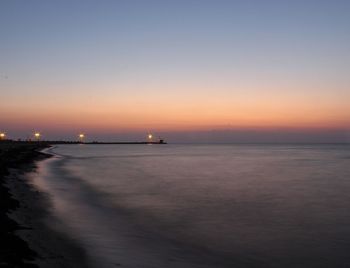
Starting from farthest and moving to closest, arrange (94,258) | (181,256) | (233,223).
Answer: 1. (233,223)
2. (181,256)
3. (94,258)

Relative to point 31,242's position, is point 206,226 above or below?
below

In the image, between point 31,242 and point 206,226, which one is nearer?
point 31,242

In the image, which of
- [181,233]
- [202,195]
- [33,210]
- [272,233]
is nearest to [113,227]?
[181,233]

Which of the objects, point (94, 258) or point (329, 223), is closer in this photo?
point (94, 258)

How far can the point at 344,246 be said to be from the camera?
12.1 meters

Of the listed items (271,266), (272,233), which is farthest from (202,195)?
(271,266)

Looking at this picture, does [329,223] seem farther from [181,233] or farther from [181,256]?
[181,256]

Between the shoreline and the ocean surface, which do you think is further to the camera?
the ocean surface

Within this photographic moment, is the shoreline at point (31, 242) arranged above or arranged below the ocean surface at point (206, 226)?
above

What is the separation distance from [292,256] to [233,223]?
4904 millimetres

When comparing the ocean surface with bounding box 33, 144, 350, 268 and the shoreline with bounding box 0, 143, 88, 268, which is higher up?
the shoreline with bounding box 0, 143, 88, 268

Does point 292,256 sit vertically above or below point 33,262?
below

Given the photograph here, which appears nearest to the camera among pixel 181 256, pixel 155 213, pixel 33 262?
pixel 33 262

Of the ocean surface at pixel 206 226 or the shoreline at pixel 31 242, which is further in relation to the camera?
the ocean surface at pixel 206 226
